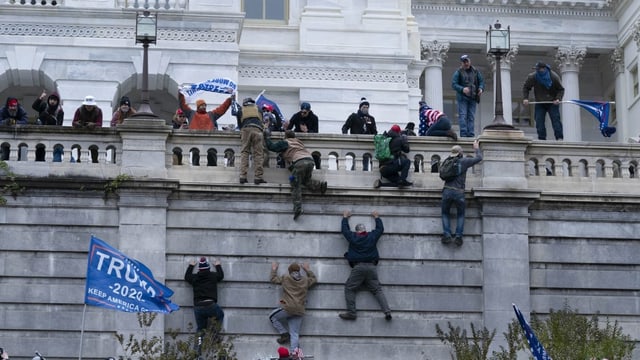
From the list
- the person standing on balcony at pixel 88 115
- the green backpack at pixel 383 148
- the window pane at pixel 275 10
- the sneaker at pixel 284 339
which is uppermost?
the window pane at pixel 275 10

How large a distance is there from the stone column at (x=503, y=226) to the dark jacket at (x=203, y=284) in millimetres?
5755

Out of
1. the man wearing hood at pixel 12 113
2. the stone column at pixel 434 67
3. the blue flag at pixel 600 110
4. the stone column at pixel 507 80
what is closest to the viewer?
the man wearing hood at pixel 12 113

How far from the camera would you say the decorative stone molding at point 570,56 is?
7531 centimetres

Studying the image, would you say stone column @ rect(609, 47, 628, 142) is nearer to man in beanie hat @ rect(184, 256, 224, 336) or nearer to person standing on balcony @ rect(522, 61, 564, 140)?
person standing on balcony @ rect(522, 61, 564, 140)

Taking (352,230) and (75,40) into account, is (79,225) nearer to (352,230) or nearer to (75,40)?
(352,230)

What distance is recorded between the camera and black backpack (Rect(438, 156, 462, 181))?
39.9 metres

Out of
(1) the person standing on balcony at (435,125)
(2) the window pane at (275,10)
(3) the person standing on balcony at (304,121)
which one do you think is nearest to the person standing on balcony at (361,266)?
(1) the person standing on balcony at (435,125)

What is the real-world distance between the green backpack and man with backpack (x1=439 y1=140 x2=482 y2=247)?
119 centimetres

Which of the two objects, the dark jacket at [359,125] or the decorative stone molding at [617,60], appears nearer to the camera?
the dark jacket at [359,125]

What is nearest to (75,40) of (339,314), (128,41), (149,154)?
(128,41)

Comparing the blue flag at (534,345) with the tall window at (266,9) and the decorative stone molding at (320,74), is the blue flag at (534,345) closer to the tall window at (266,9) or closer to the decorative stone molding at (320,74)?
the decorative stone molding at (320,74)

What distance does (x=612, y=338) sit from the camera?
37062 mm

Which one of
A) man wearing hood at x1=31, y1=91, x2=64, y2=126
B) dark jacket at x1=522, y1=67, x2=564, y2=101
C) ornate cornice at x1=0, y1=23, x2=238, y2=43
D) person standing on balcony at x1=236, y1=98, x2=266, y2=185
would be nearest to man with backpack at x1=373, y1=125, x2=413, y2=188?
person standing on balcony at x1=236, y1=98, x2=266, y2=185

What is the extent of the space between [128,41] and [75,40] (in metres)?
1.42
